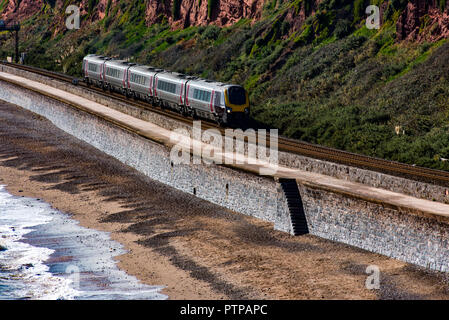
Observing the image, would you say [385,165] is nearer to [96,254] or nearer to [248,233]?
[248,233]

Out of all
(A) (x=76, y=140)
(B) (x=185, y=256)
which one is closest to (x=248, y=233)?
(B) (x=185, y=256)

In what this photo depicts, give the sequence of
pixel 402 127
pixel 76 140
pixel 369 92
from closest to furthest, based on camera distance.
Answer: pixel 402 127 < pixel 369 92 < pixel 76 140

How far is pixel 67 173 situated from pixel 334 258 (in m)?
23.3

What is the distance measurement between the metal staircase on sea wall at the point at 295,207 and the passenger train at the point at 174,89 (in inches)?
655

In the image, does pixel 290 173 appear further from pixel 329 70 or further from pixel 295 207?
pixel 329 70

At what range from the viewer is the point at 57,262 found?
29.8m

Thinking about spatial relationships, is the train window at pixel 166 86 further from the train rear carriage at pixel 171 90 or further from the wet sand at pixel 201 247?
the wet sand at pixel 201 247

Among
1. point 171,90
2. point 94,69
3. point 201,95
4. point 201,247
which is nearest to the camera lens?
point 201,247

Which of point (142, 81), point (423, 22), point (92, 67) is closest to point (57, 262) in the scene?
point (142, 81)

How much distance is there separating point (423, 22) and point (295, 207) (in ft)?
99.4

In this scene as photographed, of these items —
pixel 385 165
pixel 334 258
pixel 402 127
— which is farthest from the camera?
pixel 402 127

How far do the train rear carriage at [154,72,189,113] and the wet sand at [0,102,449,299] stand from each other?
26.0ft

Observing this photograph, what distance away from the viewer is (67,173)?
4678cm
